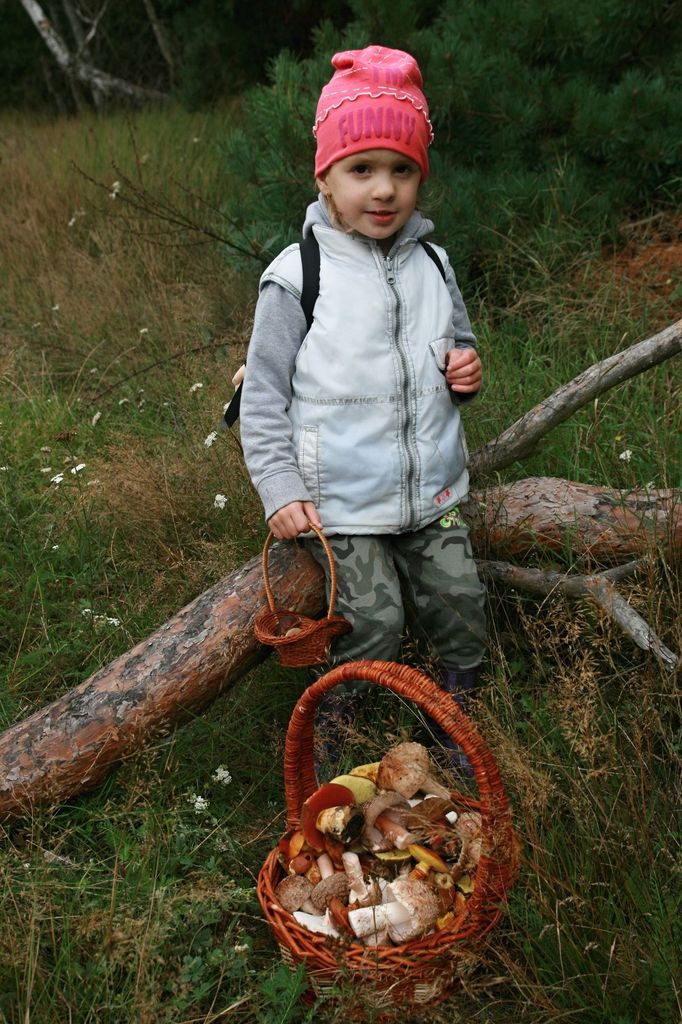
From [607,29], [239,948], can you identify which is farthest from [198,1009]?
[607,29]

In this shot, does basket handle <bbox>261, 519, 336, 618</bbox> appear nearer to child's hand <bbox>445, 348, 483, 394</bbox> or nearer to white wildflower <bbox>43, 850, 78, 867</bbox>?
child's hand <bbox>445, 348, 483, 394</bbox>

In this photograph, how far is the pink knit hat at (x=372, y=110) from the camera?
2596 mm

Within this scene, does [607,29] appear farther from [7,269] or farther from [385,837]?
[385,837]

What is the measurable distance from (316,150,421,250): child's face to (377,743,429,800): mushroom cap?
1293 mm

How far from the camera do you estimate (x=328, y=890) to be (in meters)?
2.15

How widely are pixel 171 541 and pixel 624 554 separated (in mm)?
1509

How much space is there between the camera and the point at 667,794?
7.36 ft

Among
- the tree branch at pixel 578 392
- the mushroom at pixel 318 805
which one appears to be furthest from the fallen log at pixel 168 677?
the mushroom at pixel 318 805

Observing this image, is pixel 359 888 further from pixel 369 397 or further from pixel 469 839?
pixel 369 397

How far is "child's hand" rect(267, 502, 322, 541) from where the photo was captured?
2.59 meters

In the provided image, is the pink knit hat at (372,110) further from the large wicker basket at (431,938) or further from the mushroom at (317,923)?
the mushroom at (317,923)

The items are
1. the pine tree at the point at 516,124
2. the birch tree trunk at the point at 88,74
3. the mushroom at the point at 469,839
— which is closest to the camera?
the mushroom at the point at 469,839

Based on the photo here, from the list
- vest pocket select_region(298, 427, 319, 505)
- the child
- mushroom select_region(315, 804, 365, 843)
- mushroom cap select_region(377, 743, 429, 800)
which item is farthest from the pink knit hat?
mushroom select_region(315, 804, 365, 843)

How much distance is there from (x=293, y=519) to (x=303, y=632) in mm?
306
